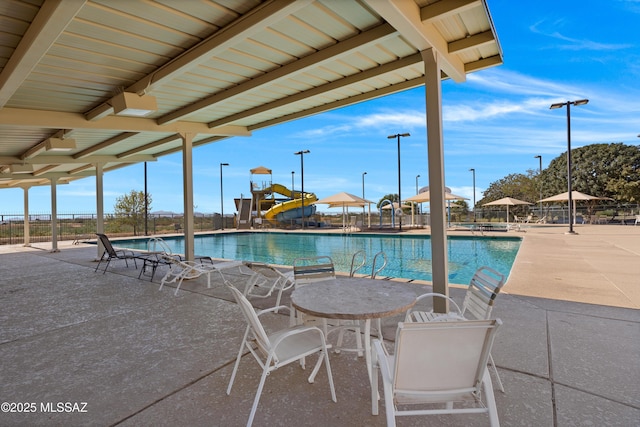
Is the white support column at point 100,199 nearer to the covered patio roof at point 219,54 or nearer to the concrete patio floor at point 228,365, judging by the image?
the covered patio roof at point 219,54

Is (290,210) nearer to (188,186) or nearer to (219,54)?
(188,186)

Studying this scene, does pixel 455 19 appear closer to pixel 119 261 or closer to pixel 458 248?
pixel 119 261

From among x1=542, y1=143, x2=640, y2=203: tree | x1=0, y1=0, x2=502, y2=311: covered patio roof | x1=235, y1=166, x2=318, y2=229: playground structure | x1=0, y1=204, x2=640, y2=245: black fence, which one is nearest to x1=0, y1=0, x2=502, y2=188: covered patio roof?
x1=0, y1=0, x2=502, y2=311: covered patio roof

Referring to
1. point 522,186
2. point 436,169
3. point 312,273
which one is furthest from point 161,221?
point 522,186

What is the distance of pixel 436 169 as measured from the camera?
137 inches

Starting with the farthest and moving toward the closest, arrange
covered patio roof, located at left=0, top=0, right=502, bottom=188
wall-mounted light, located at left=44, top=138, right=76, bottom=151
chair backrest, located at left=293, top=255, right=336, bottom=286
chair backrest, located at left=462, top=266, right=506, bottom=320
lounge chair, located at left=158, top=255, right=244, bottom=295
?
wall-mounted light, located at left=44, top=138, right=76, bottom=151 < lounge chair, located at left=158, top=255, right=244, bottom=295 < chair backrest, located at left=293, top=255, right=336, bottom=286 < covered patio roof, located at left=0, top=0, right=502, bottom=188 < chair backrest, located at left=462, top=266, right=506, bottom=320

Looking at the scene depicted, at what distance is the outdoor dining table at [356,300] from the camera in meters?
2.07

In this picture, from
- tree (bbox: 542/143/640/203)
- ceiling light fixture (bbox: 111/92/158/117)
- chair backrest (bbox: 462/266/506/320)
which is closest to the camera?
chair backrest (bbox: 462/266/506/320)

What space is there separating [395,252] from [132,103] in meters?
9.39

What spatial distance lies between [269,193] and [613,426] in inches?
1122

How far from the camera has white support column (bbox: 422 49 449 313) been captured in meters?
3.41

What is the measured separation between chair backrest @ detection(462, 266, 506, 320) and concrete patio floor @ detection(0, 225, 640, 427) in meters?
0.48

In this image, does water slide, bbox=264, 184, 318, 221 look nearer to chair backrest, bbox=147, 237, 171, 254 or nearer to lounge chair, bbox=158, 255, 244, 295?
chair backrest, bbox=147, 237, 171, 254

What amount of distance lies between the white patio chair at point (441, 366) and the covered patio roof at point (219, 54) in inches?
93.3
